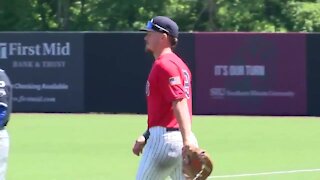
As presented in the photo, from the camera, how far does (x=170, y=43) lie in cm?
819

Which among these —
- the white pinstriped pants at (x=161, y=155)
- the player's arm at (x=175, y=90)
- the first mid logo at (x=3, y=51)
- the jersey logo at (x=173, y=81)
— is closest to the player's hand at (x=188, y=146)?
the player's arm at (x=175, y=90)

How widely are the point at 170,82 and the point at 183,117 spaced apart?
31 centimetres

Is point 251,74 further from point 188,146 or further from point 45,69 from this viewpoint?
point 188,146

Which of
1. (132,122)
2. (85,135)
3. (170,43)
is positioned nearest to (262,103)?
(132,122)

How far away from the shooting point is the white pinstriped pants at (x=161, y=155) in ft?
26.7

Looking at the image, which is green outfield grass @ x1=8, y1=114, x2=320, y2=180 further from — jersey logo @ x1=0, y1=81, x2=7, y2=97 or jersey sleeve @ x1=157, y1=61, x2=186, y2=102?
jersey sleeve @ x1=157, y1=61, x2=186, y2=102

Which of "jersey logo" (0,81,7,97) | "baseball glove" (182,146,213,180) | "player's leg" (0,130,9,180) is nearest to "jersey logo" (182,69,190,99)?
"baseball glove" (182,146,213,180)

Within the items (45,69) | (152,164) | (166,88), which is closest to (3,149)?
(152,164)

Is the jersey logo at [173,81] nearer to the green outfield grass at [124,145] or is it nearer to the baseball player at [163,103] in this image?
the baseball player at [163,103]

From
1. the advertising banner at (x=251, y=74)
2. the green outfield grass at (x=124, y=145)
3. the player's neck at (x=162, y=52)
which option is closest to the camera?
the player's neck at (x=162, y=52)

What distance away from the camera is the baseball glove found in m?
7.78

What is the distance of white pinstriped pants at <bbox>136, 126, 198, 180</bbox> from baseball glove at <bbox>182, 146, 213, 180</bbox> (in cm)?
17

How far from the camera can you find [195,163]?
25.8ft

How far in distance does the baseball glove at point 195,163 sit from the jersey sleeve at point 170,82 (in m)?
0.42
